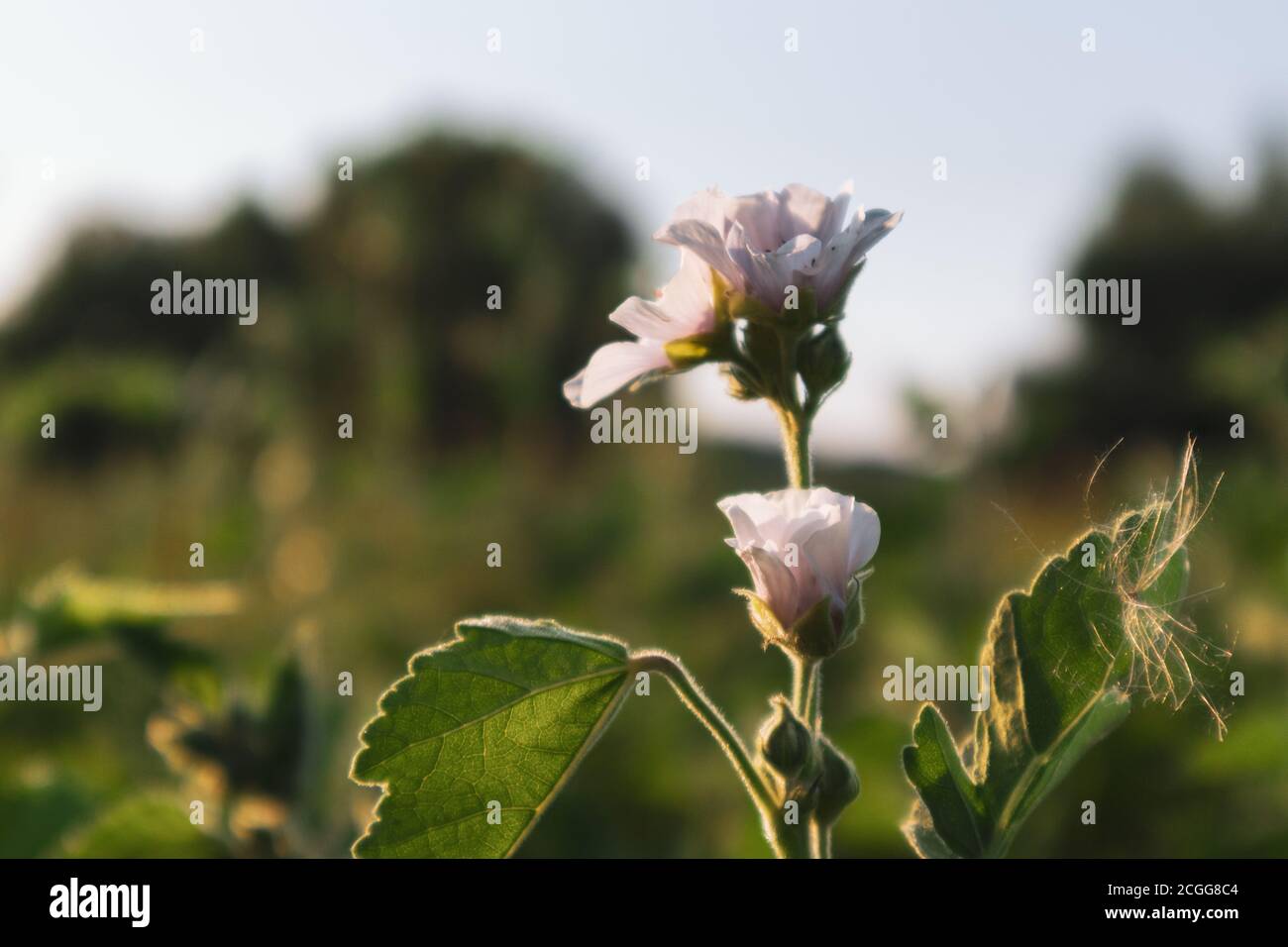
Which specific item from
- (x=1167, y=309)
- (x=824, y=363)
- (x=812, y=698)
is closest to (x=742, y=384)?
→ (x=824, y=363)

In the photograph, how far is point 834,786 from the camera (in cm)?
63

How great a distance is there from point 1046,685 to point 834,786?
5.2 inches

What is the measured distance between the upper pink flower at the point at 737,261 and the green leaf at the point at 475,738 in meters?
0.16

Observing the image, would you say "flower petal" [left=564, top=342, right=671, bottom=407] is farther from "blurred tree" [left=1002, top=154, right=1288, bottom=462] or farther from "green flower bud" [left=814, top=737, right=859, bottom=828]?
"blurred tree" [left=1002, top=154, right=1288, bottom=462]

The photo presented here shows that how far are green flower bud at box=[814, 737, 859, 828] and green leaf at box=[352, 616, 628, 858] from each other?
0.39 ft

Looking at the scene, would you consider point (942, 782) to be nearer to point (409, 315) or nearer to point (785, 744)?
point (785, 744)

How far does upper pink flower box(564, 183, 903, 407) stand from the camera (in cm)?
70

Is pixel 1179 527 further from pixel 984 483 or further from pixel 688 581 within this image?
pixel 688 581

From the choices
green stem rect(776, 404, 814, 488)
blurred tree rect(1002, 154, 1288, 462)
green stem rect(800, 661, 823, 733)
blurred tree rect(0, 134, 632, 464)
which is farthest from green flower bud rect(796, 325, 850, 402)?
blurred tree rect(1002, 154, 1288, 462)

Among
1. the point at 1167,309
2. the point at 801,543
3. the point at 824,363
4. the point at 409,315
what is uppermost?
the point at 1167,309

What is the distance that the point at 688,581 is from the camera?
3.68m

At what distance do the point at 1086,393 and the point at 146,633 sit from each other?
10.5 m

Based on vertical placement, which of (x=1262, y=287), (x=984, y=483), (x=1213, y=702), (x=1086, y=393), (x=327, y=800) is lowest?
(x=327, y=800)
